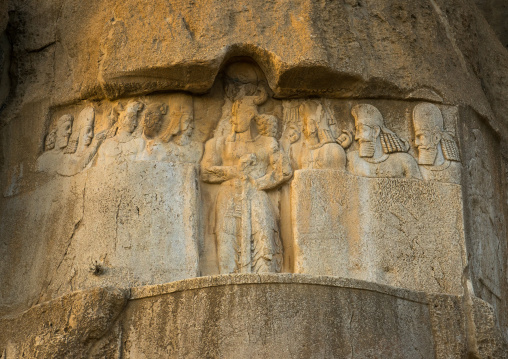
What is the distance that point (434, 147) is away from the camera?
10078 mm

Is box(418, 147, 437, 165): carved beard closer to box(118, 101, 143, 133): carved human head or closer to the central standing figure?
the central standing figure

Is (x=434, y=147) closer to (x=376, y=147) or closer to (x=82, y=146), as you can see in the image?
(x=376, y=147)

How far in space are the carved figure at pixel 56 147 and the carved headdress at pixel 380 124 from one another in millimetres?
2310

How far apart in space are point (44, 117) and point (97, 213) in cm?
120

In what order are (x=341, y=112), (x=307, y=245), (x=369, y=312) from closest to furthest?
1. (x=369, y=312)
2. (x=307, y=245)
3. (x=341, y=112)

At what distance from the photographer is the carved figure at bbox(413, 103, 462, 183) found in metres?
10.0

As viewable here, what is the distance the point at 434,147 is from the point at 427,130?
157mm

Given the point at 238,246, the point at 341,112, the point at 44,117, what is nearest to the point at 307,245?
the point at 238,246

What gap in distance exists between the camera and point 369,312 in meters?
8.93

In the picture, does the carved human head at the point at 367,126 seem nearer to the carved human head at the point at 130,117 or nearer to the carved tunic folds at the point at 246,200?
the carved tunic folds at the point at 246,200

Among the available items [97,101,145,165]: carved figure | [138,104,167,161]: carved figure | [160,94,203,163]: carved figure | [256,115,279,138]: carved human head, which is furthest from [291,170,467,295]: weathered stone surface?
[97,101,145,165]: carved figure

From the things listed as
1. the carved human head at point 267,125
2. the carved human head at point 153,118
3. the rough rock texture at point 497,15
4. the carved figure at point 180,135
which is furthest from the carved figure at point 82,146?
the rough rock texture at point 497,15

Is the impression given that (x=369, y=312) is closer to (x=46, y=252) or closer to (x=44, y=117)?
(x=46, y=252)

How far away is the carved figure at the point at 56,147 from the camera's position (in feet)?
33.6
